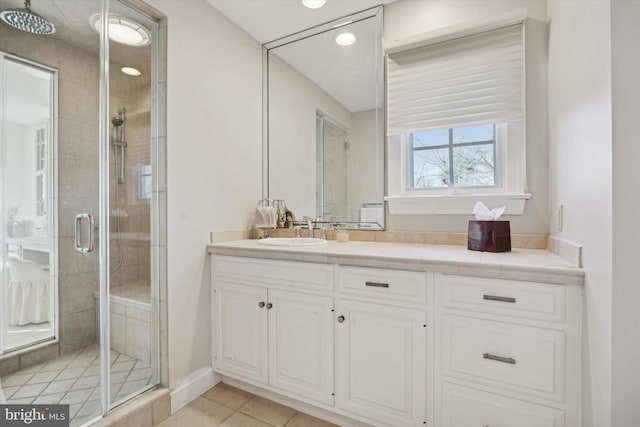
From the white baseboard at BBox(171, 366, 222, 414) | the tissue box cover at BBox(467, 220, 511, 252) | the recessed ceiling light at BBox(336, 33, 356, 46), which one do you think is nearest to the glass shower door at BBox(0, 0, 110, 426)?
the white baseboard at BBox(171, 366, 222, 414)

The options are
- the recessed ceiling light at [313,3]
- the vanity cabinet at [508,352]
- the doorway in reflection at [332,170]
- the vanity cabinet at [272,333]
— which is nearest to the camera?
the vanity cabinet at [508,352]

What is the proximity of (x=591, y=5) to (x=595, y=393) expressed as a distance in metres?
1.29

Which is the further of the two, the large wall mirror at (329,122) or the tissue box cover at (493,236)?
the large wall mirror at (329,122)

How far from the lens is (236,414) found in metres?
1.74

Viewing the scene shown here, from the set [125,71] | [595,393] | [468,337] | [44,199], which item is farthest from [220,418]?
[125,71]

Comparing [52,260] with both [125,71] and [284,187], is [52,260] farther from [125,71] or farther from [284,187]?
[284,187]

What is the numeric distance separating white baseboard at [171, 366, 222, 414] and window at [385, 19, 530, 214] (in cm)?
163

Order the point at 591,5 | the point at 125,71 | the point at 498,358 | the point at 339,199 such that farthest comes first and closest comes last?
the point at 339,199 → the point at 125,71 → the point at 498,358 → the point at 591,5

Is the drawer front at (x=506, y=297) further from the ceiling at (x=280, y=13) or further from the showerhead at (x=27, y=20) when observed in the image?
the showerhead at (x=27, y=20)

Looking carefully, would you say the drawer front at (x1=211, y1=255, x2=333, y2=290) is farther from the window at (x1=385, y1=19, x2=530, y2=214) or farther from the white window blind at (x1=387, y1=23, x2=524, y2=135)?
the white window blind at (x1=387, y1=23, x2=524, y2=135)

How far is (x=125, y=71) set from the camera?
1.75m

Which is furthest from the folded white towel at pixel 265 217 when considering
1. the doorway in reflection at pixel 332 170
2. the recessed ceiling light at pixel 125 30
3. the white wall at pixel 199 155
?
the recessed ceiling light at pixel 125 30

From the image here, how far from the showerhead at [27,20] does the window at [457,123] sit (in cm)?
196

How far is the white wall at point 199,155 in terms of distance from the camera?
1.83 metres
